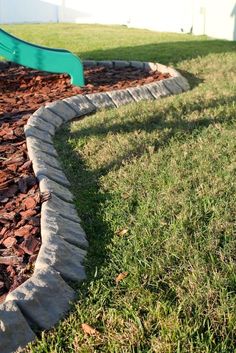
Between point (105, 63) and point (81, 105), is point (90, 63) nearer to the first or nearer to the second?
point (105, 63)

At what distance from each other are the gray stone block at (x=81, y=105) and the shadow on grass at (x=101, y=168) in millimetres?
645

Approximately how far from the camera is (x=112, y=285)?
8.70ft

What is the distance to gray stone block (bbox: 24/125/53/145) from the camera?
4916 millimetres

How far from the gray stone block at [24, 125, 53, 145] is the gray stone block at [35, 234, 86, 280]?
82.1 inches

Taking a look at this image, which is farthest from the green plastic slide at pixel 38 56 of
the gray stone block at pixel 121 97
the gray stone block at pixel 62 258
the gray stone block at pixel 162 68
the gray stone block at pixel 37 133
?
the gray stone block at pixel 62 258

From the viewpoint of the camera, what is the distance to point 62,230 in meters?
3.13

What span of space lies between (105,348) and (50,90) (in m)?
5.29

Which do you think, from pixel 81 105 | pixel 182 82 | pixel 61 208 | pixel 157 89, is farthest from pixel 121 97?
pixel 61 208

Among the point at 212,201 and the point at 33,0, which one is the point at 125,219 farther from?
the point at 33,0

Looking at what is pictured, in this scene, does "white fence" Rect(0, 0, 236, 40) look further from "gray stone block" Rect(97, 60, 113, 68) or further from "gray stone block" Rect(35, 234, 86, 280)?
"gray stone block" Rect(35, 234, 86, 280)

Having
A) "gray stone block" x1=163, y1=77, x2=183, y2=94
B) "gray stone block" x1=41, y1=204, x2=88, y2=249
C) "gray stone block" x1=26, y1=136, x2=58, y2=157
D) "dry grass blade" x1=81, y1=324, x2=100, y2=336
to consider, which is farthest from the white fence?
"dry grass blade" x1=81, y1=324, x2=100, y2=336

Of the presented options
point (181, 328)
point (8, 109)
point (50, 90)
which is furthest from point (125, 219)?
point (50, 90)

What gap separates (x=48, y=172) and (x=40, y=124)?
138 cm

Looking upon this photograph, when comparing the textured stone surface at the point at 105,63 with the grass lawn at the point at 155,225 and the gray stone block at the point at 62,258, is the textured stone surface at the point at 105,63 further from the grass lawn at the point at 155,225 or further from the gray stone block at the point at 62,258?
the gray stone block at the point at 62,258
